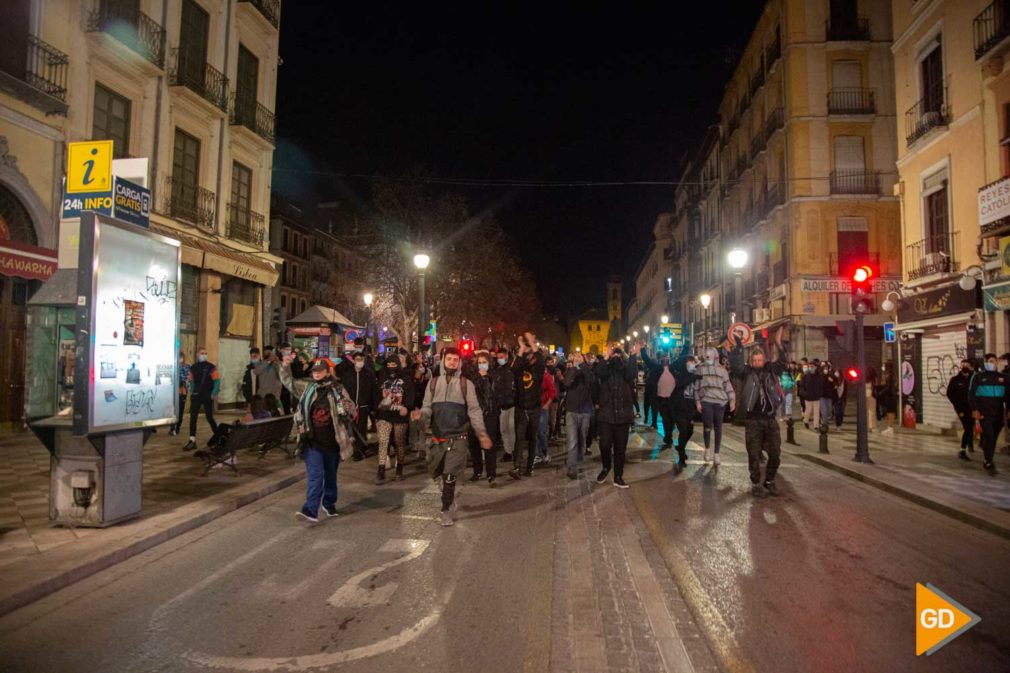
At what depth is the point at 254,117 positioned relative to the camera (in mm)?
22688

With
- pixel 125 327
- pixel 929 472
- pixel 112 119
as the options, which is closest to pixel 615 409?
pixel 929 472

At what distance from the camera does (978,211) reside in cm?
1492

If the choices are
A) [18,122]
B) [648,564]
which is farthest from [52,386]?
[648,564]

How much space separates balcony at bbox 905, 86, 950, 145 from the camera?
54.6 ft

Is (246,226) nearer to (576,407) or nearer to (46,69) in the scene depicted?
(46,69)

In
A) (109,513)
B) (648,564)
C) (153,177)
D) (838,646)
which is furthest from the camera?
(153,177)

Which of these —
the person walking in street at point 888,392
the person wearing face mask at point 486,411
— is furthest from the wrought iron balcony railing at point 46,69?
the person walking in street at point 888,392

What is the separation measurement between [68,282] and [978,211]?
57.0 feet

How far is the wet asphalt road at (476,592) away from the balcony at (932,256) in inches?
425

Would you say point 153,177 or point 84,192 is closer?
point 84,192

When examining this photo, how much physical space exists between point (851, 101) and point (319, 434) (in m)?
Result: 31.5

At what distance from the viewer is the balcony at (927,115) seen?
54.6 feet

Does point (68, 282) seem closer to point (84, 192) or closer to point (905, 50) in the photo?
point (84, 192)

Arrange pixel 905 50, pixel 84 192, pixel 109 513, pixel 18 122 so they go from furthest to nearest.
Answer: pixel 905 50, pixel 18 122, pixel 84 192, pixel 109 513
